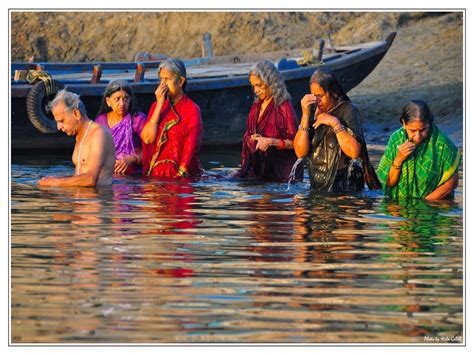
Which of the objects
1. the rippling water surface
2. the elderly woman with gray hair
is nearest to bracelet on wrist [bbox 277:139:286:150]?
the elderly woman with gray hair

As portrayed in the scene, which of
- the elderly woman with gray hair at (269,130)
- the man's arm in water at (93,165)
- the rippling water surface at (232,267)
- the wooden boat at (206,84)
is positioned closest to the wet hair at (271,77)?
the elderly woman with gray hair at (269,130)

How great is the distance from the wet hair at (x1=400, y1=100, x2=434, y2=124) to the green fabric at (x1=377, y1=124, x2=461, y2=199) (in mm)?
→ 217

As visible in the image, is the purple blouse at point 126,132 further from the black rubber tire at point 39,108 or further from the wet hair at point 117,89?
the black rubber tire at point 39,108

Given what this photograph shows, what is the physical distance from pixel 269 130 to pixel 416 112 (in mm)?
2338

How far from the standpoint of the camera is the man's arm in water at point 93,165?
10.3 m

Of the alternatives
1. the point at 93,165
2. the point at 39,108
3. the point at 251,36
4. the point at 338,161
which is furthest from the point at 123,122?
the point at 251,36

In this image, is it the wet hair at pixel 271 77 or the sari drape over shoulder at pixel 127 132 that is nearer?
the wet hair at pixel 271 77

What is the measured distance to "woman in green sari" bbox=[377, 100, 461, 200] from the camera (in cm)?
962

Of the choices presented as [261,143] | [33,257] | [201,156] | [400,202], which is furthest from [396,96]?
[33,257]

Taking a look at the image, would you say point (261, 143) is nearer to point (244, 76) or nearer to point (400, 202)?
point (400, 202)

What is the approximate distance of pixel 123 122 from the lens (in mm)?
11773

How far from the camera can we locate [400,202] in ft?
33.1

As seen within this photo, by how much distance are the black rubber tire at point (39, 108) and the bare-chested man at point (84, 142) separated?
3.96m

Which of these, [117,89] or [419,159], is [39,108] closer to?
[117,89]
